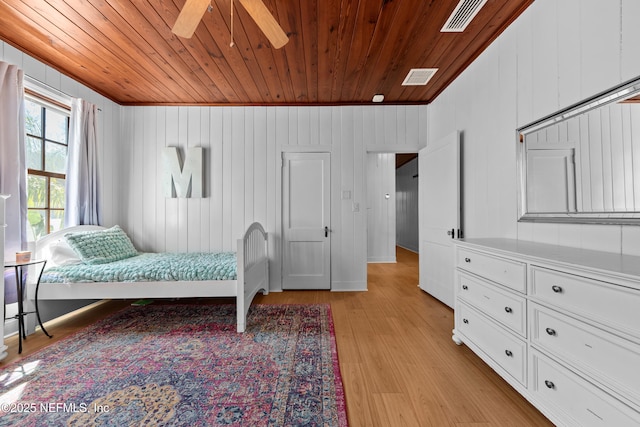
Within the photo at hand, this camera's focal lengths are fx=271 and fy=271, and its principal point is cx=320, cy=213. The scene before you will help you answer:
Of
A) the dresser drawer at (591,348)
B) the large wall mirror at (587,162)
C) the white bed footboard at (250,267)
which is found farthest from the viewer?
the white bed footboard at (250,267)

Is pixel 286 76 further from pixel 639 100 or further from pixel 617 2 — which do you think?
pixel 639 100

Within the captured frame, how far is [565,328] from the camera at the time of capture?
121cm

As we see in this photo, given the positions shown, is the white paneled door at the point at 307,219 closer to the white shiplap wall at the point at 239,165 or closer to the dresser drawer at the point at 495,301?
the white shiplap wall at the point at 239,165

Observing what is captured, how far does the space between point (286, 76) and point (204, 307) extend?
271cm

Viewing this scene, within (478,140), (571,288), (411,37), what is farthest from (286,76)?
(571,288)

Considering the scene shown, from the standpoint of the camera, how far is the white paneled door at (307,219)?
3643 millimetres

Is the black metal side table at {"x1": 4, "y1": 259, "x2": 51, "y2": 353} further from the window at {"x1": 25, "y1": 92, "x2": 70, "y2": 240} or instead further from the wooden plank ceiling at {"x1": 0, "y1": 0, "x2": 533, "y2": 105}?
the wooden plank ceiling at {"x1": 0, "y1": 0, "x2": 533, "y2": 105}

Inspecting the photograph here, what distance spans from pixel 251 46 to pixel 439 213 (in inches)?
102

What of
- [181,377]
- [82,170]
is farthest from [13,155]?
[181,377]

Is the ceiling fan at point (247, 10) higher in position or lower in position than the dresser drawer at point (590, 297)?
higher

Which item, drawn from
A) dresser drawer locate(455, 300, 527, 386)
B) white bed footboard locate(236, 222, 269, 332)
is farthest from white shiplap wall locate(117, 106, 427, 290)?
dresser drawer locate(455, 300, 527, 386)

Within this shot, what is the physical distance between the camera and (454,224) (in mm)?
2828

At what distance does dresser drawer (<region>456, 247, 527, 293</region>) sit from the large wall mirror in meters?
0.44

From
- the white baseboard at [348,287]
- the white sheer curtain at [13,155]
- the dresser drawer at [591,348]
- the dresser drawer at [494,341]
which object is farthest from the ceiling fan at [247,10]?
the white baseboard at [348,287]
